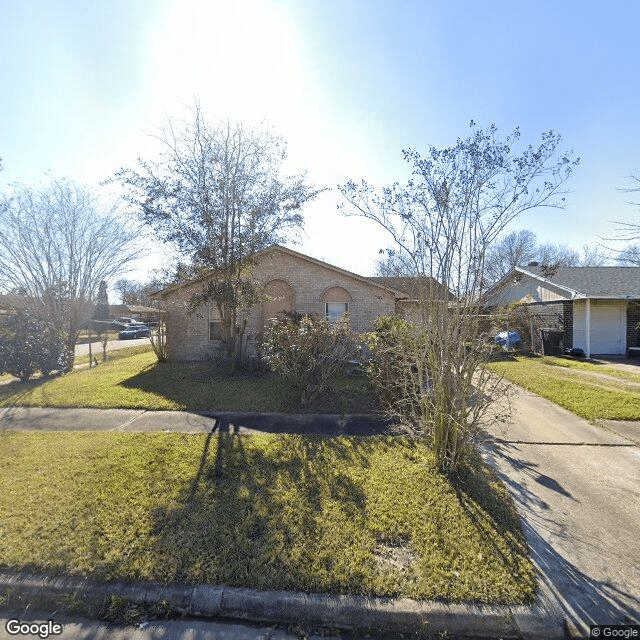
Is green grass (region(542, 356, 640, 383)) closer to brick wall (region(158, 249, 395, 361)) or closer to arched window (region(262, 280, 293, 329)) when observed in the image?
brick wall (region(158, 249, 395, 361))

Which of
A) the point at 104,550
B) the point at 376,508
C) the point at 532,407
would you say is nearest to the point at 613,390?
the point at 532,407

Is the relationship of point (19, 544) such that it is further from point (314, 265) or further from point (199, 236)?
point (314, 265)

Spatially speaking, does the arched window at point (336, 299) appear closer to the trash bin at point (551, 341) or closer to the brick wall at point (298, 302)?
the brick wall at point (298, 302)

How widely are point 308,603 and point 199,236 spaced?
834 cm

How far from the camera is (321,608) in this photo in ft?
7.51

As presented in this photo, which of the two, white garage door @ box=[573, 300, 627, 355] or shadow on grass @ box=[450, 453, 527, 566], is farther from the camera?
white garage door @ box=[573, 300, 627, 355]

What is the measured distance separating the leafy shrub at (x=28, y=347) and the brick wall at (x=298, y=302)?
147 inches

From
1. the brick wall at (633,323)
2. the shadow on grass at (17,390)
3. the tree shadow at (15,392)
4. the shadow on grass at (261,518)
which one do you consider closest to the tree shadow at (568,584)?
the shadow on grass at (261,518)

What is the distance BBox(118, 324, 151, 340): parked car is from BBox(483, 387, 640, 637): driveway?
34.5 metres

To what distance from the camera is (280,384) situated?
8594 millimetres

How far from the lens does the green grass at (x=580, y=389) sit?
21.1 feet

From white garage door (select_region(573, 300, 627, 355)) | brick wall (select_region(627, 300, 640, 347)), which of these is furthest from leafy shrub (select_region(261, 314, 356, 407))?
brick wall (select_region(627, 300, 640, 347))

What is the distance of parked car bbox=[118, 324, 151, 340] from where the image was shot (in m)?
32.4

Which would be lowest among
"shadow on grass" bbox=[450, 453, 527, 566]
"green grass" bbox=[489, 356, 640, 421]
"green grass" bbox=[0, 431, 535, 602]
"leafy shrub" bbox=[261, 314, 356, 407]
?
"green grass" bbox=[0, 431, 535, 602]
